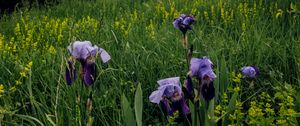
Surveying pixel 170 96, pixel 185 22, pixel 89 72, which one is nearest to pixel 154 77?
pixel 185 22

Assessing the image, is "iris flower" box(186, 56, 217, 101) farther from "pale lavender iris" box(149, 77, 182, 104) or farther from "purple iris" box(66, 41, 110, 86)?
"purple iris" box(66, 41, 110, 86)

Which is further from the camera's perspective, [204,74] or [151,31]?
[151,31]

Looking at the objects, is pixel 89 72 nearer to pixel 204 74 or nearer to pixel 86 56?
pixel 86 56

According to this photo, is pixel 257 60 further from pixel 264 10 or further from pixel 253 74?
pixel 264 10

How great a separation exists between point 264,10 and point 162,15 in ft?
3.26

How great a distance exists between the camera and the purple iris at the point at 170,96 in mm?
1238

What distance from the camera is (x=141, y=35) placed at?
9.89ft

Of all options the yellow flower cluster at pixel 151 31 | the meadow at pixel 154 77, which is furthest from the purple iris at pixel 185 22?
the yellow flower cluster at pixel 151 31

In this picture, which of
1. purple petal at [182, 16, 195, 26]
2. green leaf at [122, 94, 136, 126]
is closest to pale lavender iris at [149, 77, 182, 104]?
green leaf at [122, 94, 136, 126]

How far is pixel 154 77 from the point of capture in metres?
2.18

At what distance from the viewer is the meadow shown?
54.9 inches

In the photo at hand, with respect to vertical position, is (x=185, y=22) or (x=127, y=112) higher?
(x=185, y=22)

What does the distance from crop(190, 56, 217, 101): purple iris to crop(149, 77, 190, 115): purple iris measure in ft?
0.22

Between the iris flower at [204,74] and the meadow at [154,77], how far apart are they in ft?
0.17
